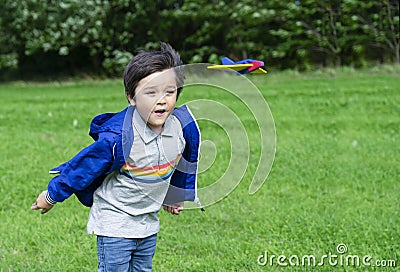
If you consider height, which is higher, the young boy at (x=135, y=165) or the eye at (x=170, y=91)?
the eye at (x=170, y=91)

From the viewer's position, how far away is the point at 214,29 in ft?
40.0

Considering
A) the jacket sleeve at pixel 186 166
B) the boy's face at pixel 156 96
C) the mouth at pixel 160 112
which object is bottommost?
the jacket sleeve at pixel 186 166

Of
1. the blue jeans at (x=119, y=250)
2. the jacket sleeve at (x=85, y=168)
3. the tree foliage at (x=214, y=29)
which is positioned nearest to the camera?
the jacket sleeve at (x=85, y=168)

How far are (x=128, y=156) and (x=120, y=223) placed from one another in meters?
0.26

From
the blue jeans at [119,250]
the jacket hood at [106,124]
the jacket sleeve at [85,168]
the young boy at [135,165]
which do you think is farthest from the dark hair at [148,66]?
the blue jeans at [119,250]

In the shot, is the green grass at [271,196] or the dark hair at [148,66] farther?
the green grass at [271,196]

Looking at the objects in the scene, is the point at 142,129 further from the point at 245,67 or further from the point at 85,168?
the point at 245,67

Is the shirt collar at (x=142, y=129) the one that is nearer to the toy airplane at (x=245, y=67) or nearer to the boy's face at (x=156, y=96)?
the boy's face at (x=156, y=96)

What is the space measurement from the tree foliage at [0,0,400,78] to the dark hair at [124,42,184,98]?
8581mm

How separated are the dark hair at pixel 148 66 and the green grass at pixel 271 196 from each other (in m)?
1.37

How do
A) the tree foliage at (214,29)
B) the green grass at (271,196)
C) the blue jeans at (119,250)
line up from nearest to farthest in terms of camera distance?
the blue jeans at (119,250), the green grass at (271,196), the tree foliage at (214,29)

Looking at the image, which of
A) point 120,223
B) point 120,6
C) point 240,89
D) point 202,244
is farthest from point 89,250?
point 120,6

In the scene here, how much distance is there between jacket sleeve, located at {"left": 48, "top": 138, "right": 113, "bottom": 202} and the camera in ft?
6.77

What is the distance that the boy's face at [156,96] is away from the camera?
2082mm
